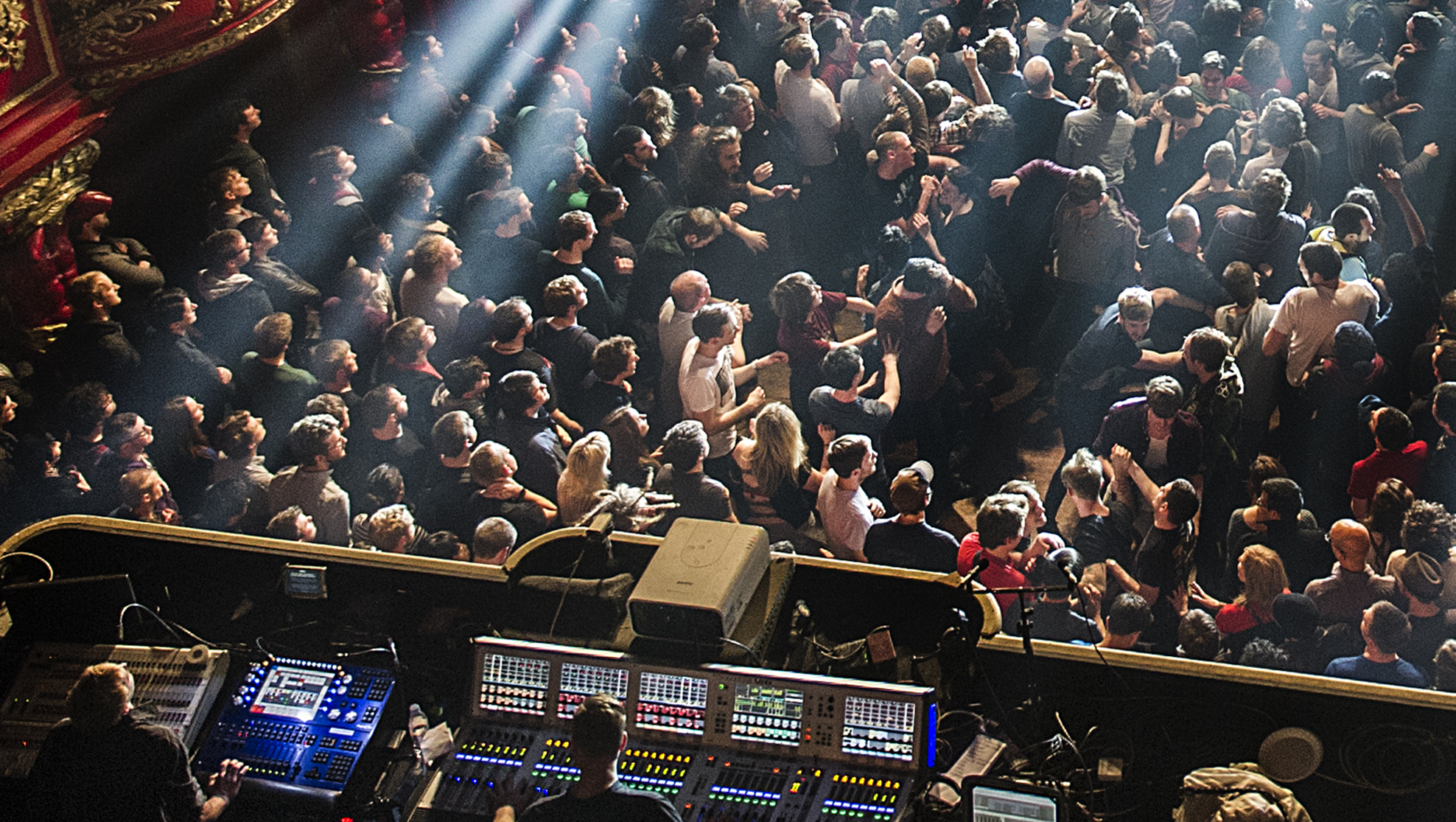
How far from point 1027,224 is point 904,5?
164 inches

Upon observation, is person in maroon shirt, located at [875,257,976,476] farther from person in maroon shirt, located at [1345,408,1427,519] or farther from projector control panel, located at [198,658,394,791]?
projector control panel, located at [198,658,394,791]

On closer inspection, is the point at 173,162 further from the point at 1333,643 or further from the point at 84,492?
the point at 1333,643

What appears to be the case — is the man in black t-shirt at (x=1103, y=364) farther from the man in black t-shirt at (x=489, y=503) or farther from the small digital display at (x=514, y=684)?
the small digital display at (x=514, y=684)

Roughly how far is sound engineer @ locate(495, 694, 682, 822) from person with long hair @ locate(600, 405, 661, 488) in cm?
269

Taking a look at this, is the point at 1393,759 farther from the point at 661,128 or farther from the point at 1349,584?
the point at 661,128

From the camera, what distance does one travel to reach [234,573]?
512 centimetres

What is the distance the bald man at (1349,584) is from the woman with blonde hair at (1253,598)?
14 cm

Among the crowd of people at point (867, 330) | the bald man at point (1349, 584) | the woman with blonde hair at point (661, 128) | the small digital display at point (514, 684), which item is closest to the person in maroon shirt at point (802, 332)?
the crowd of people at point (867, 330)

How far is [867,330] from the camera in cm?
770

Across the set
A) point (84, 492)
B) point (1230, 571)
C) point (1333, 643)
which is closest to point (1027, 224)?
point (1230, 571)

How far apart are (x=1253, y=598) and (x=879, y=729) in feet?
6.39

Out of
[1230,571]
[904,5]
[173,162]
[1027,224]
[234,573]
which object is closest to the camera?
[234,573]

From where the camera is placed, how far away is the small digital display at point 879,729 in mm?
4242

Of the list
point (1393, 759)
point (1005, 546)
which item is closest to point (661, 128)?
point (1005, 546)
